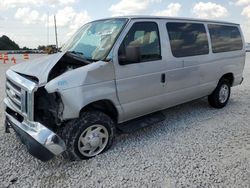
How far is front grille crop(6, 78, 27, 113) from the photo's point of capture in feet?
10.6

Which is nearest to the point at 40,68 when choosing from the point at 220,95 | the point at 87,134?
the point at 87,134

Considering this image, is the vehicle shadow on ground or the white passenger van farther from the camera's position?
the vehicle shadow on ground

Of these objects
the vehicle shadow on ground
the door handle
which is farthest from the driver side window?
the vehicle shadow on ground

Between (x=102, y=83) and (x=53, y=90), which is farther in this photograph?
(x=102, y=83)

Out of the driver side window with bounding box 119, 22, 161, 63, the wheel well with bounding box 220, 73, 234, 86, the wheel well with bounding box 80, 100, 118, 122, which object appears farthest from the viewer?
the wheel well with bounding box 220, 73, 234, 86

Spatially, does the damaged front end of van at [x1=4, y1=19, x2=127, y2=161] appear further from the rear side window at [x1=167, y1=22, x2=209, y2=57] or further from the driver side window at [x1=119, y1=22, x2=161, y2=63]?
the rear side window at [x1=167, y1=22, x2=209, y2=57]

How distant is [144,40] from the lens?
401cm

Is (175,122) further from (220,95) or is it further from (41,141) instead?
(41,141)

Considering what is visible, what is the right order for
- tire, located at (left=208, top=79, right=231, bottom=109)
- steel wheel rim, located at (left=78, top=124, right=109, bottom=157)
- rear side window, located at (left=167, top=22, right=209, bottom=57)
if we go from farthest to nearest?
tire, located at (left=208, top=79, right=231, bottom=109), rear side window, located at (left=167, top=22, right=209, bottom=57), steel wheel rim, located at (left=78, top=124, right=109, bottom=157)

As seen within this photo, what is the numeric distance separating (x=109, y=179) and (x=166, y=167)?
2.70 ft

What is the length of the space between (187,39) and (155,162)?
259 cm

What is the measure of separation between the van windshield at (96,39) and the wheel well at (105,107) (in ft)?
2.21

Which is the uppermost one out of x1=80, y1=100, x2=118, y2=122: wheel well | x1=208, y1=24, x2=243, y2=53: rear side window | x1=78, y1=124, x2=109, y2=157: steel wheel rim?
x1=208, y1=24, x2=243, y2=53: rear side window

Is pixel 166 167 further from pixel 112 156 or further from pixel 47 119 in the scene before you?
pixel 47 119
